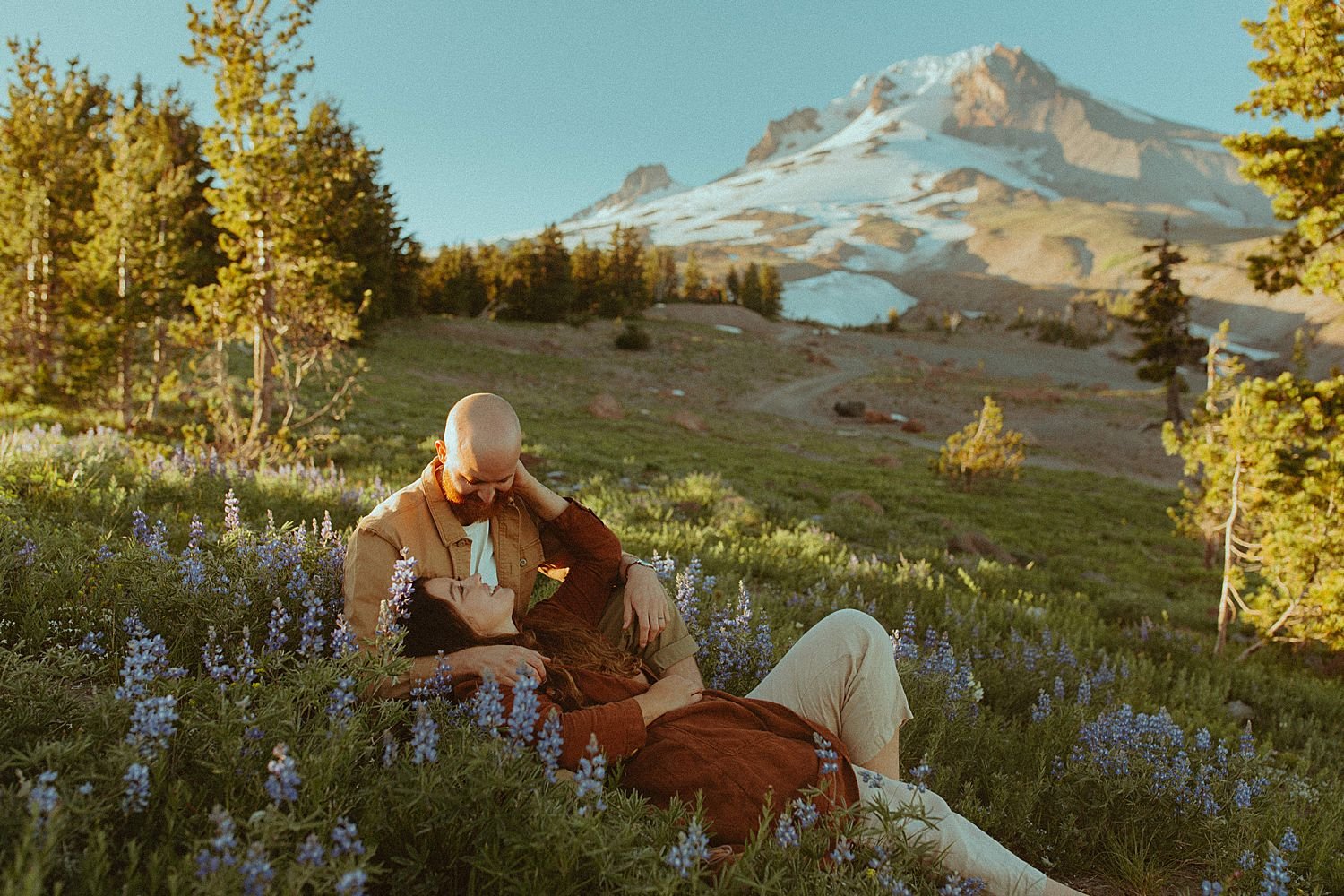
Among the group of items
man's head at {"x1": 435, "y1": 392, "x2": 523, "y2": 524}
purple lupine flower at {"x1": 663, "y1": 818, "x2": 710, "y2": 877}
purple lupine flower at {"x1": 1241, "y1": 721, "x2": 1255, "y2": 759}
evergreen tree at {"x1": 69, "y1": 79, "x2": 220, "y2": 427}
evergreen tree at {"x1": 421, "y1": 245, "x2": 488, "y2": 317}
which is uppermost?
evergreen tree at {"x1": 421, "y1": 245, "x2": 488, "y2": 317}

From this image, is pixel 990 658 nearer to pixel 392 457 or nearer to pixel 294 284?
pixel 294 284

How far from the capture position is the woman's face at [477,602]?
9.69ft

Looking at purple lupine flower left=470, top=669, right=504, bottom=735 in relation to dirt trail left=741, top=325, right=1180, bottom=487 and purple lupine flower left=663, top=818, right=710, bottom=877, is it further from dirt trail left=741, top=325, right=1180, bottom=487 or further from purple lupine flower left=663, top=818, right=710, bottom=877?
dirt trail left=741, top=325, right=1180, bottom=487

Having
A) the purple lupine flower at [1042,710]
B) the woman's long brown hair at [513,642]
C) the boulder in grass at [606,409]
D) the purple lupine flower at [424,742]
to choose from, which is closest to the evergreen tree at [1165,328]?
the boulder in grass at [606,409]

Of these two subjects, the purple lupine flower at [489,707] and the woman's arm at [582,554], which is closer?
the purple lupine flower at [489,707]

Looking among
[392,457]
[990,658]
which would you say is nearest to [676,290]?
[392,457]

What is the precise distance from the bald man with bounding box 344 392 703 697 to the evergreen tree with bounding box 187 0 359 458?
6.16 m

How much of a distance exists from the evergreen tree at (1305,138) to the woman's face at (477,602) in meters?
8.32

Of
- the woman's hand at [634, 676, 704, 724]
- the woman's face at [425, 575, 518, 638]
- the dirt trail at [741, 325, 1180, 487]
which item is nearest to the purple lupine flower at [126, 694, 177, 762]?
the woman's face at [425, 575, 518, 638]

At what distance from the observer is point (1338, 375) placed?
7.14 m

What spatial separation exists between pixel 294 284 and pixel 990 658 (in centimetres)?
846

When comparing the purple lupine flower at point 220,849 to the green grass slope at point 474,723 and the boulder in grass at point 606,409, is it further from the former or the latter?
the boulder in grass at point 606,409

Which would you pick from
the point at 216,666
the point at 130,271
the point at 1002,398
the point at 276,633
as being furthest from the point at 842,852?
the point at 1002,398

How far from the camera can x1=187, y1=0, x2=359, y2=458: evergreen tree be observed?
8.17 meters
